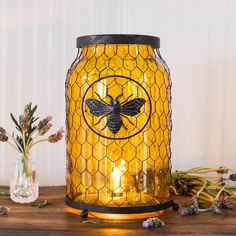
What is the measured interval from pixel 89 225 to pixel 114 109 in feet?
0.70

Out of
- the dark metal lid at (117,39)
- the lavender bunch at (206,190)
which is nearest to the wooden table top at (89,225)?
the lavender bunch at (206,190)

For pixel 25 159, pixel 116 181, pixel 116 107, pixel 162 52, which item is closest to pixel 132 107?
pixel 116 107

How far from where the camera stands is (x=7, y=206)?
0.95 m

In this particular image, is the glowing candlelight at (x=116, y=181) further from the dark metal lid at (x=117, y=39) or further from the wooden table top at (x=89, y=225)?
the dark metal lid at (x=117, y=39)

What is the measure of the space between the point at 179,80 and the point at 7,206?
0.55m

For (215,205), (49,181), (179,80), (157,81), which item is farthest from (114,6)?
(215,205)

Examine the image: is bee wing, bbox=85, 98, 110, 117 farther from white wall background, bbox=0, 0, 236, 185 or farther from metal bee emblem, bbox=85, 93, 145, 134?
white wall background, bbox=0, 0, 236, 185

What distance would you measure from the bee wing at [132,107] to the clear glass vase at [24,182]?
257 mm

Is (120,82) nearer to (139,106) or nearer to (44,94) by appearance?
(139,106)

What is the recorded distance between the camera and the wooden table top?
0.77 m

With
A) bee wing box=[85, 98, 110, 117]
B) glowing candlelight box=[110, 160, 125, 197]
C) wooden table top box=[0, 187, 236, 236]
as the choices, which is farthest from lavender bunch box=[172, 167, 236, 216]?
bee wing box=[85, 98, 110, 117]

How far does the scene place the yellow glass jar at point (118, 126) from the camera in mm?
887

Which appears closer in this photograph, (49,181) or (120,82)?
(120,82)

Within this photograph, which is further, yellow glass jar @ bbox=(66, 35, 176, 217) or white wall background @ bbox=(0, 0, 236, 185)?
white wall background @ bbox=(0, 0, 236, 185)
